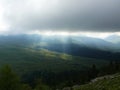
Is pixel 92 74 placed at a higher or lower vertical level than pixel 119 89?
lower

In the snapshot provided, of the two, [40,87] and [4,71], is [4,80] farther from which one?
[40,87]

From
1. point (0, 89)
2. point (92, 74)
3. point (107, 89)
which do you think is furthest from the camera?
point (92, 74)

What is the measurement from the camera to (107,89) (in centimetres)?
3300

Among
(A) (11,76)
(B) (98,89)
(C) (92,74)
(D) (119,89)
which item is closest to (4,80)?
(A) (11,76)

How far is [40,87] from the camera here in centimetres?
7862

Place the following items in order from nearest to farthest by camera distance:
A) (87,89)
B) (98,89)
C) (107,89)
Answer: (107,89), (98,89), (87,89)

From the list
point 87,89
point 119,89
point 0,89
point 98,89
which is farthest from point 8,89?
point 119,89

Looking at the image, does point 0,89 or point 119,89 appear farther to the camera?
point 0,89

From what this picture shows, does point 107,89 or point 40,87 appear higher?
point 107,89

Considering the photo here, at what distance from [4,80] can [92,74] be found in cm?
7456

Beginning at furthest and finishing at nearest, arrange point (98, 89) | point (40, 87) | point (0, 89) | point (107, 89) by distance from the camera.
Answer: point (40, 87)
point (0, 89)
point (98, 89)
point (107, 89)

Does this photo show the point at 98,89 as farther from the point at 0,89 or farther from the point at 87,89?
the point at 0,89

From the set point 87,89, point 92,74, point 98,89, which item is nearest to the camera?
point 98,89

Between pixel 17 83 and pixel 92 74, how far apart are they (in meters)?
72.8
